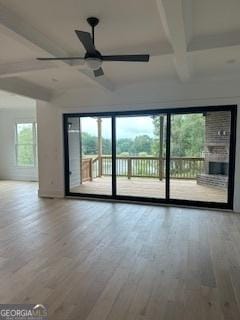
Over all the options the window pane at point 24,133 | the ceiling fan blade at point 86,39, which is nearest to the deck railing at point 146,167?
the ceiling fan blade at point 86,39

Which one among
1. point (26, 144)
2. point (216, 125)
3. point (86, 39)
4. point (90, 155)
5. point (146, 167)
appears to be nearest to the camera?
point (86, 39)

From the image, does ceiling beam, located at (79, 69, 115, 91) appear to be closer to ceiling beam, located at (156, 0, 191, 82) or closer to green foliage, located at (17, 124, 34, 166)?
ceiling beam, located at (156, 0, 191, 82)

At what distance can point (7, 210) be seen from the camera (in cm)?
505

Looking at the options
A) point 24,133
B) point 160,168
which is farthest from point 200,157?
point 24,133

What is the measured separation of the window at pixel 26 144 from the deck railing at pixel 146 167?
348cm

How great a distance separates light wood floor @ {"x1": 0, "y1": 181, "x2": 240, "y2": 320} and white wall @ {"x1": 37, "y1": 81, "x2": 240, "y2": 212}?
1.67m

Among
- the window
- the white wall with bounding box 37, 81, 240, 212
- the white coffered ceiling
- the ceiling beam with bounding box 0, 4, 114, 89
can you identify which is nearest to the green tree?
the white wall with bounding box 37, 81, 240, 212

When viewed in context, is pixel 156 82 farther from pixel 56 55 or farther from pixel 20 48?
pixel 20 48

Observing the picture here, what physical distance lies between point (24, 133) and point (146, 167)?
5.51 m

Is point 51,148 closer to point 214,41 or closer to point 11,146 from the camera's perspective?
point 11,146

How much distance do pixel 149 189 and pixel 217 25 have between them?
3905 mm

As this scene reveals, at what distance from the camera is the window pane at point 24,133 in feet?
29.8

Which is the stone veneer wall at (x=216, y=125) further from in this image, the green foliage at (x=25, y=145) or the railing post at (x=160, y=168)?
Result: the green foliage at (x=25, y=145)

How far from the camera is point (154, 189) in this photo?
5844mm
